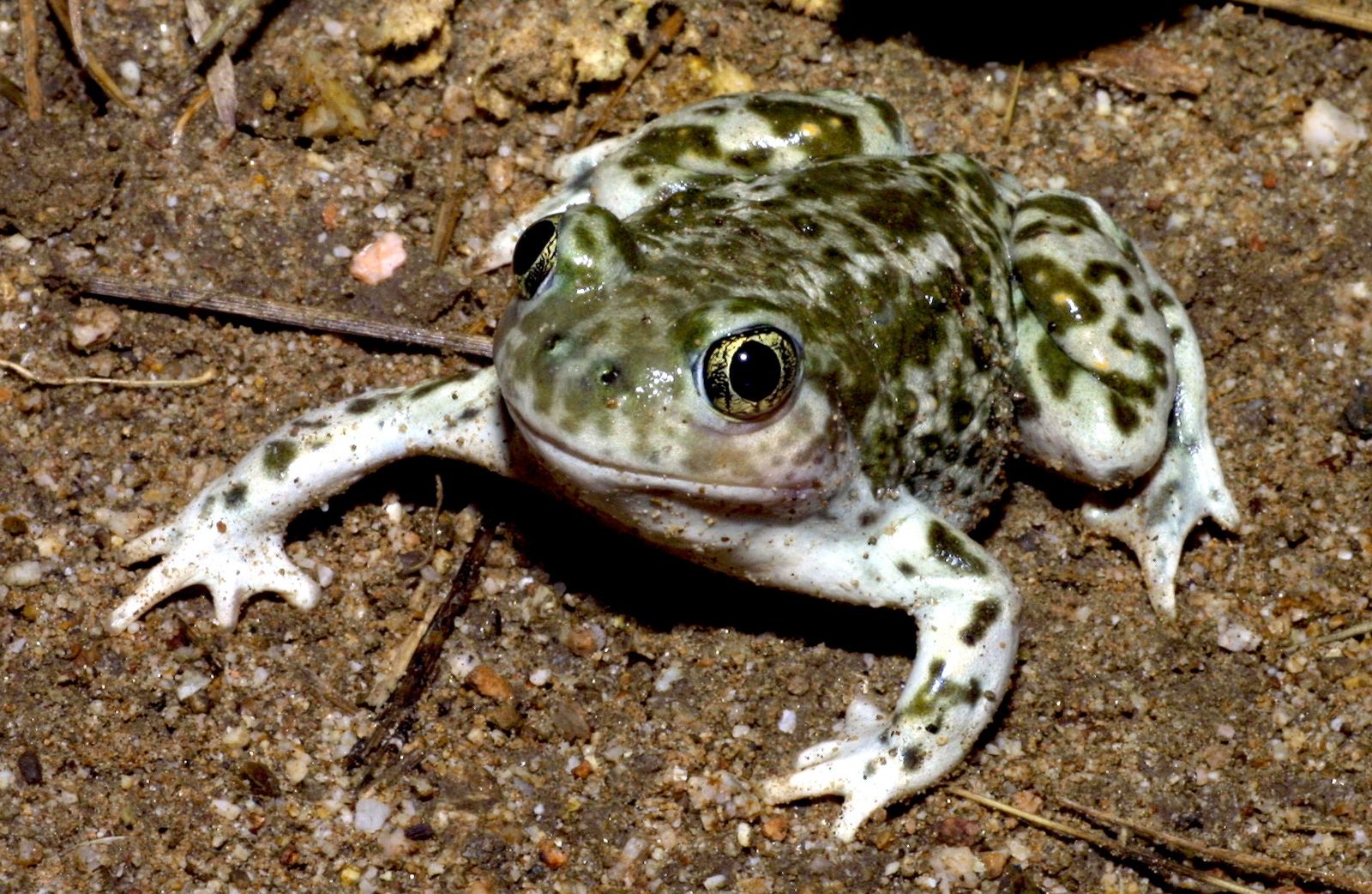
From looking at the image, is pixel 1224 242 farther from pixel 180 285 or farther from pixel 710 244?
pixel 180 285

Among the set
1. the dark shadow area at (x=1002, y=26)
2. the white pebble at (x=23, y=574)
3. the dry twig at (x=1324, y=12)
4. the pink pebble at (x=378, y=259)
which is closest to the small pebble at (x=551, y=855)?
the white pebble at (x=23, y=574)

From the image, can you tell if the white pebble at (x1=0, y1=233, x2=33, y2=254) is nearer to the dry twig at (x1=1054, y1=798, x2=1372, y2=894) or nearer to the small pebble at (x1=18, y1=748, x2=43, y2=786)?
the small pebble at (x1=18, y1=748, x2=43, y2=786)

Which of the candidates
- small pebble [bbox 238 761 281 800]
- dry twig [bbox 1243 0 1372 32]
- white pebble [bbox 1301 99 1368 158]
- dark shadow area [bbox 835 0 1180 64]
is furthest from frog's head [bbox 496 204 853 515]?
dry twig [bbox 1243 0 1372 32]

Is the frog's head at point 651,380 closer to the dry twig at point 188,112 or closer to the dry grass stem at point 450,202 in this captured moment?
the dry grass stem at point 450,202

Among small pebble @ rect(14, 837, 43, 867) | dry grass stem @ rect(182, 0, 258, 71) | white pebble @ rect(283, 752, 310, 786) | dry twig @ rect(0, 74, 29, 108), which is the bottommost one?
white pebble @ rect(283, 752, 310, 786)

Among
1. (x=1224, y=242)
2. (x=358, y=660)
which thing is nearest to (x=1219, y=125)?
(x=1224, y=242)

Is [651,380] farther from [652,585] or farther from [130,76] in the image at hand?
[130,76]
